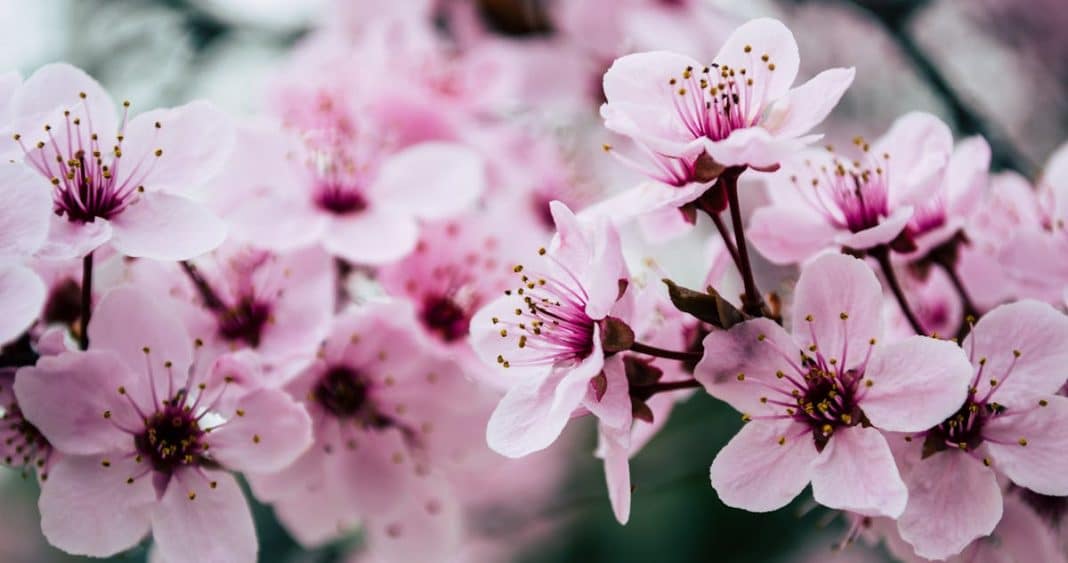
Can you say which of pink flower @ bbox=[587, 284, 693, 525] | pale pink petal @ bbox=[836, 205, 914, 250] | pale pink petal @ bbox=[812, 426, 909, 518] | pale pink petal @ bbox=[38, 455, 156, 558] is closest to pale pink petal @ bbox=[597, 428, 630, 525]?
pink flower @ bbox=[587, 284, 693, 525]

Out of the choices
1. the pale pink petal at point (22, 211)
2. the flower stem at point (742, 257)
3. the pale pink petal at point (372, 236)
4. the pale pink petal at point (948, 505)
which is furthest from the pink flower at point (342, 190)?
the pale pink petal at point (948, 505)

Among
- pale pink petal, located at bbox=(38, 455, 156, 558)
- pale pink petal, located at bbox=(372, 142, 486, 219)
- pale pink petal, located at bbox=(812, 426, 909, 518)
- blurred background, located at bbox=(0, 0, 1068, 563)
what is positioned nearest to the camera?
pale pink petal, located at bbox=(812, 426, 909, 518)

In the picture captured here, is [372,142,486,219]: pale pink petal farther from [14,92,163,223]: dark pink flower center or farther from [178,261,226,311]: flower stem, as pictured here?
[14,92,163,223]: dark pink flower center

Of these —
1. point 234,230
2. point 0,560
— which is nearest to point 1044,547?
point 234,230

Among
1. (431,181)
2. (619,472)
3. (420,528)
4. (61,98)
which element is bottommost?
(420,528)

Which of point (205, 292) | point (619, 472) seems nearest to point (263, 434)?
point (205, 292)

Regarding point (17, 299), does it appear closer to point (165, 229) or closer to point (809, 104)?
point (165, 229)
